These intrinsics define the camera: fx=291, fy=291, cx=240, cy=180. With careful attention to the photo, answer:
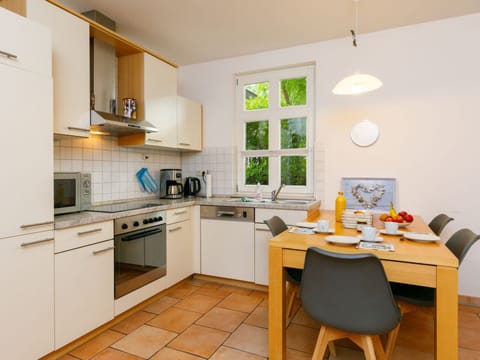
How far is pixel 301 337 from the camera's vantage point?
2072mm

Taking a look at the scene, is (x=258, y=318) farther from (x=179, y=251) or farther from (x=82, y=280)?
(x=82, y=280)

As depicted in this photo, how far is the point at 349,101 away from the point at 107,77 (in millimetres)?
2325

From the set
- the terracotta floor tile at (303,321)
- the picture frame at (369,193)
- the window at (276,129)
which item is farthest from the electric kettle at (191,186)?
the terracotta floor tile at (303,321)

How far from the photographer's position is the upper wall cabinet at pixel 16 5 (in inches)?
72.1

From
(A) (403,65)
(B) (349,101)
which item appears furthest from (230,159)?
(A) (403,65)

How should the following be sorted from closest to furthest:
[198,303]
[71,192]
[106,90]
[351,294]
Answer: [351,294] → [71,192] → [106,90] → [198,303]

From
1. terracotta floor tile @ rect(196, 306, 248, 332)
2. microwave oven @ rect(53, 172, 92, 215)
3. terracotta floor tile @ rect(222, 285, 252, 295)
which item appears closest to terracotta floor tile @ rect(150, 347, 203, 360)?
terracotta floor tile @ rect(196, 306, 248, 332)

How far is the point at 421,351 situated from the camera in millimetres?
1891

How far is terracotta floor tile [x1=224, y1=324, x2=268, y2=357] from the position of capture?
76.2 inches

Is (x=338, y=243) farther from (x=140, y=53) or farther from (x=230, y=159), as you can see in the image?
(x=140, y=53)

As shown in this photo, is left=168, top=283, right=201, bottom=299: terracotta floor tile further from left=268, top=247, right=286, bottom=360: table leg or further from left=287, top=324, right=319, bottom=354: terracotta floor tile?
left=268, top=247, right=286, bottom=360: table leg

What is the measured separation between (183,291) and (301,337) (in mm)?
1305

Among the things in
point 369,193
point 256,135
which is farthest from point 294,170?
point 369,193

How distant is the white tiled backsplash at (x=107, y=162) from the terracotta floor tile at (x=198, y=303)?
47.6 inches
